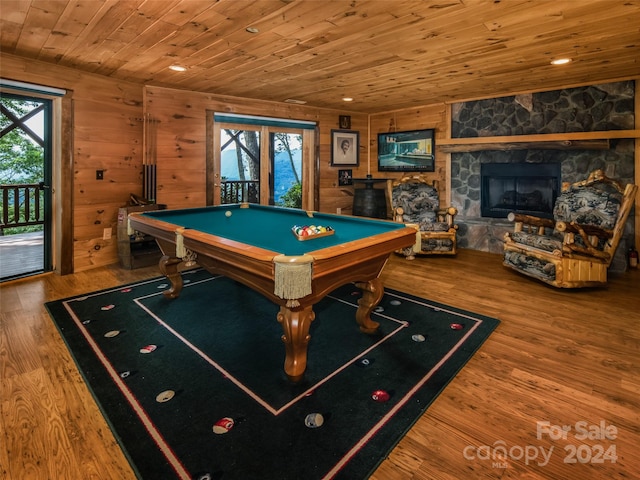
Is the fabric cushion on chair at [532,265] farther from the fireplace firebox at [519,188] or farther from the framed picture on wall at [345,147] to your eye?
the framed picture on wall at [345,147]

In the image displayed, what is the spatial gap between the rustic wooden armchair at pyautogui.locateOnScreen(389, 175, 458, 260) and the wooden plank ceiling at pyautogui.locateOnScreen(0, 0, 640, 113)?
5.23 feet

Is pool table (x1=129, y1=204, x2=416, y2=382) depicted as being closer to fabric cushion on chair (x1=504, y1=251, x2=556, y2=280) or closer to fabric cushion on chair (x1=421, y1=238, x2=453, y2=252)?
fabric cushion on chair (x1=504, y1=251, x2=556, y2=280)

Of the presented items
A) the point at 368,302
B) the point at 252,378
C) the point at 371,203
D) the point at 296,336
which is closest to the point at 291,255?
the point at 296,336

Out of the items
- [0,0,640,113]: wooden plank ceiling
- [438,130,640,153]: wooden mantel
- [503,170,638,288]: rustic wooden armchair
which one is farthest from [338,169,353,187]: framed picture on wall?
[503,170,638,288]: rustic wooden armchair

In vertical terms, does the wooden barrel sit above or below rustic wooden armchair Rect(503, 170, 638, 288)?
above

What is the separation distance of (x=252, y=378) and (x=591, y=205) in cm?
403

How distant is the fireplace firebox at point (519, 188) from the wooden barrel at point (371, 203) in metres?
1.54

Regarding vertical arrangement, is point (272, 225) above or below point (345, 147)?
below

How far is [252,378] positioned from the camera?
2.05m

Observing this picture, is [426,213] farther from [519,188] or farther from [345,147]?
[345,147]

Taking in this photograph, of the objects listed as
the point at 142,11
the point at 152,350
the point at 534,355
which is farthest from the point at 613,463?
the point at 142,11

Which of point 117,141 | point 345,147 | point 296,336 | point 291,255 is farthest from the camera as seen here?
point 345,147

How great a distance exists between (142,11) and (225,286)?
2.39m

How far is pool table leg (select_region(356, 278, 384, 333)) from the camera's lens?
2.54 m
